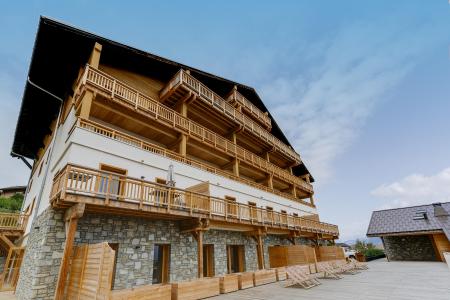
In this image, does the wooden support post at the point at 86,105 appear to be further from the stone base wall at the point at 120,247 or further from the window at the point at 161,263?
the window at the point at 161,263

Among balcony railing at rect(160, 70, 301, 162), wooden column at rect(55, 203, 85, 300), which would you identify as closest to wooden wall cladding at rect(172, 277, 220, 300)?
wooden column at rect(55, 203, 85, 300)

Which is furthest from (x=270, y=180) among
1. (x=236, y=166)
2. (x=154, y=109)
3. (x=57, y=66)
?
(x=57, y=66)

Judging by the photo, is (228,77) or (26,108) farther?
(228,77)

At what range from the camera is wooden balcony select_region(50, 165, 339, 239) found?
761 cm

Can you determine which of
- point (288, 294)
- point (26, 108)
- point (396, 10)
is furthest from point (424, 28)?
point (26, 108)

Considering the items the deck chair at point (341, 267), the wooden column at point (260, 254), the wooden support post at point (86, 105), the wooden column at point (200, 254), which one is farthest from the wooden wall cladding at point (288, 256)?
the wooden support post at point (86, 105)

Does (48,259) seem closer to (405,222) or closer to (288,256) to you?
(288,256)

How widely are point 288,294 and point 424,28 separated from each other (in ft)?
35.9

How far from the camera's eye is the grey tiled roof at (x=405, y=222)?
2045 centimetres

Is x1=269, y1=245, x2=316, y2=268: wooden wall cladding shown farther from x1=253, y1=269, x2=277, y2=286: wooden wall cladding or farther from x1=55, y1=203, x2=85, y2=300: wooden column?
x1=55, y1=203, x2=85, y2=300: wooden column

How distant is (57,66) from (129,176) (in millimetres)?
8901

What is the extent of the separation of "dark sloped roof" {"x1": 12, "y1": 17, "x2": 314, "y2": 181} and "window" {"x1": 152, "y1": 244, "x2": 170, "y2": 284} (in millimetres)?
10912

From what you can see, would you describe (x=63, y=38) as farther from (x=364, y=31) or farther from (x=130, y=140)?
(x=364, y=31)

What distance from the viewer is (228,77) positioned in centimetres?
2148
